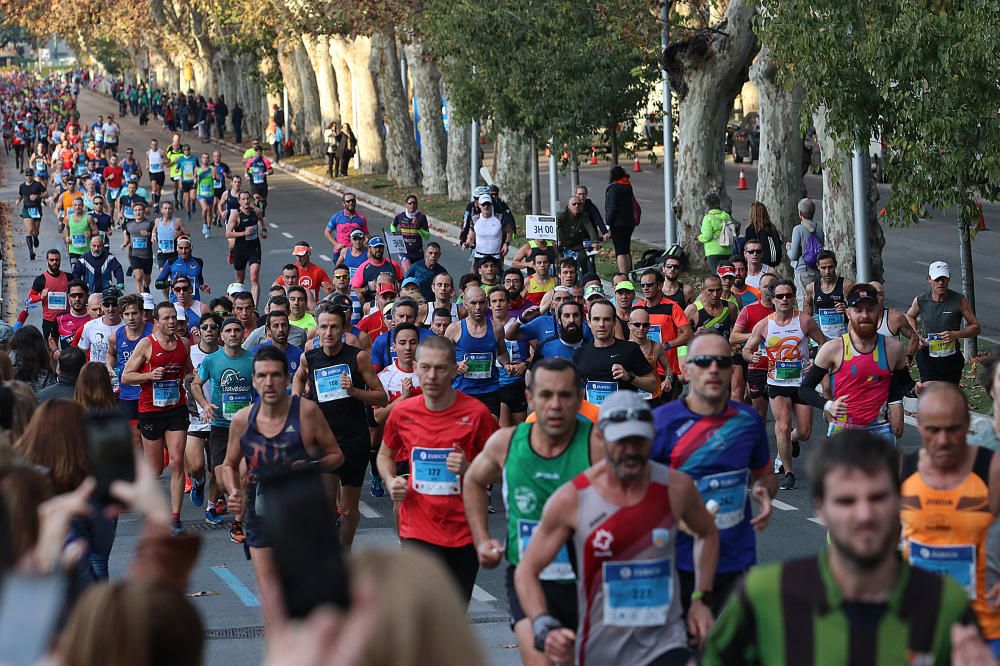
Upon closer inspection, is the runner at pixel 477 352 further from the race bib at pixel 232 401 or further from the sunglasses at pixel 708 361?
the sunglasses at pixel 708 361

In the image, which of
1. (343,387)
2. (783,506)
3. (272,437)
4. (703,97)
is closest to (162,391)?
(343,387)

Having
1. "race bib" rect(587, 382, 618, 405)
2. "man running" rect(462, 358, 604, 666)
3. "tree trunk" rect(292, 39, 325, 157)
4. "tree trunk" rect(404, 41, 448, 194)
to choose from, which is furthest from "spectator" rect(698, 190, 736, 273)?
"tree trunk" rect(292, 39, 325, 157)

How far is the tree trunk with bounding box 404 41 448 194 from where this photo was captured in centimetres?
3922

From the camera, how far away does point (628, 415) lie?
19.8ft

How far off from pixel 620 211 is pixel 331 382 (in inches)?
527

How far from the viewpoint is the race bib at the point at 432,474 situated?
332 inches

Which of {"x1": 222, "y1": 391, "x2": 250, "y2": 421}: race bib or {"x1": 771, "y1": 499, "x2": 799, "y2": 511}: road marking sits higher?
{"x1": 222, "y1": 391, "x2": 250, "y2": 421}: race bib

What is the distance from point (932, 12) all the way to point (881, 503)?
11.7 m

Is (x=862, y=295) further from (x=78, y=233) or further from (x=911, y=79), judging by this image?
(x=78, y=233)

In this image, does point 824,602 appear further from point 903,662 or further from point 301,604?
point 301,604

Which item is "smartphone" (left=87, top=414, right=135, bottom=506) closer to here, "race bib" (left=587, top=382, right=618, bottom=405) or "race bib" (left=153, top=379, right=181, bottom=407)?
"race bib" (left=587, top=382, right=618, bottom=405)

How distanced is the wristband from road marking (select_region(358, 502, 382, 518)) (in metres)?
6.66

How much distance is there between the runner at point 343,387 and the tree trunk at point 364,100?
114ft

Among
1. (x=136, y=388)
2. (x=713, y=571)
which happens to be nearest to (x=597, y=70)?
(x=136, y=388)
